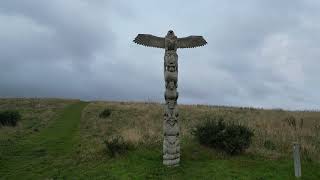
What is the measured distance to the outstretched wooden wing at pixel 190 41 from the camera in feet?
68.3

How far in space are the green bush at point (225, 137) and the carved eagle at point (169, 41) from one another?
→ 13.2ft

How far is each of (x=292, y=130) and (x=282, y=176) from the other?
8.69 m

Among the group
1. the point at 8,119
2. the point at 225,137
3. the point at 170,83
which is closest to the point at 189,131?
the point at 225,137

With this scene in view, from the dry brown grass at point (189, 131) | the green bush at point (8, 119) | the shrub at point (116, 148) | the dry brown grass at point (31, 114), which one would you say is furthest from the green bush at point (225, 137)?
the green bush at point (8, 119)

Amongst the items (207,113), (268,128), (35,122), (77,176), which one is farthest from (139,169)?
(35,122)

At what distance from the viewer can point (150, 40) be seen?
20.7 m

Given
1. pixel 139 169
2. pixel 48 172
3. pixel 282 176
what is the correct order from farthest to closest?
pixel 48 172 → pixel 139 169 → pixel 282 176

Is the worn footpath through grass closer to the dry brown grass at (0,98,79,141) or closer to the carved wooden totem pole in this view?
the dry brown grass at (0,98,79,141)

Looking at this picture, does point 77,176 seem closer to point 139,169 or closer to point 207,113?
point 139,169

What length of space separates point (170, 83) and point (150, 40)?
81.1 inches

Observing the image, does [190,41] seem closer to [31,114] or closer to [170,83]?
[170,83]

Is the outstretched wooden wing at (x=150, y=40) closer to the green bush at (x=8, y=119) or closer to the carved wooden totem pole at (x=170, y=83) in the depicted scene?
the carved wooden totem pole at (x=170, y=83)

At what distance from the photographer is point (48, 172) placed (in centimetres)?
2139

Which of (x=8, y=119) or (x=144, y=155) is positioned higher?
(x=8, y=119)
